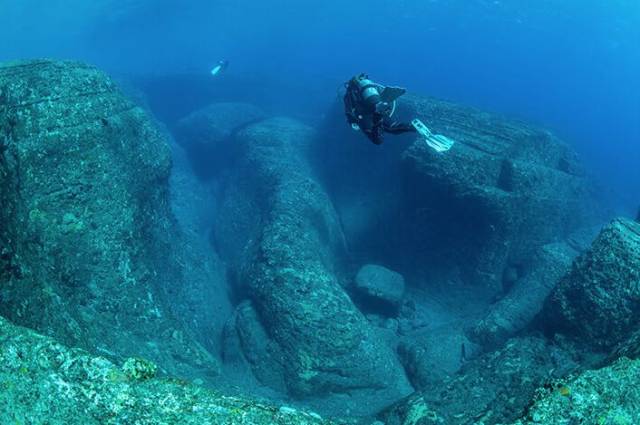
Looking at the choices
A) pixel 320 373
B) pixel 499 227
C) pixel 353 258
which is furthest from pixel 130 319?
pixel 499 227

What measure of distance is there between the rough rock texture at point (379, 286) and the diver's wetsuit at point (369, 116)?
17.9ft

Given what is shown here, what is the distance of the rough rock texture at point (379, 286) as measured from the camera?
29.5 ft

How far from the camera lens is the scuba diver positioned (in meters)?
3.82

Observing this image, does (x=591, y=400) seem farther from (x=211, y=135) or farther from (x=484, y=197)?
(x=211, y=135)

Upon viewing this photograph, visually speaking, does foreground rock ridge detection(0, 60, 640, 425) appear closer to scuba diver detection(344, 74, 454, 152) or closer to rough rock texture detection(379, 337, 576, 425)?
rough rock texture detection(379, 337, 576, 425)

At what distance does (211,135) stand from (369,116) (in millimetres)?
13283

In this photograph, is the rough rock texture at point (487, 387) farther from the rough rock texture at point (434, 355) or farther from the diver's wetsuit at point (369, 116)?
the diver's wetsuit at point (369, 116)

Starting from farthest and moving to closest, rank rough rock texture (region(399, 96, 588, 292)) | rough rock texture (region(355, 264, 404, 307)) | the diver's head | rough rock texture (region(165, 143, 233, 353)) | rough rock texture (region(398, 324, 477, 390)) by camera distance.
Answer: rough rock texture (region(399, 96, 588, 292))
rough rock texture (region(355, 264, 404, 307))
rough rock texture (region(398, 324, 477, 390))
rough rock texture (region(165, 143, 233, 353))
the diver's head

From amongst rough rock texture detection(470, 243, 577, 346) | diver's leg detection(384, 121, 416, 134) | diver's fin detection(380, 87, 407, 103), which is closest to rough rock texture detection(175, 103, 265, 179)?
rough rock texture detection(470, 243, 577, 346)

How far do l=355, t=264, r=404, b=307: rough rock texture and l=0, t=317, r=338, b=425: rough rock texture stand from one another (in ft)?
23.0

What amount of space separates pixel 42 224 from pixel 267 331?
394cm

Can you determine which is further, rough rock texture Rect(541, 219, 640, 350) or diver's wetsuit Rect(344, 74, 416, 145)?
rough rock texture Rect(541, 219, 640, 350)

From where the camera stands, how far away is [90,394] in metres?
1.95

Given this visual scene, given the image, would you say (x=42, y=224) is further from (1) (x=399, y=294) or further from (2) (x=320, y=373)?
(1) (x=399, y=294)
